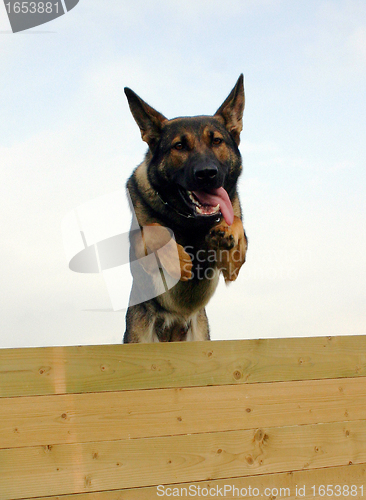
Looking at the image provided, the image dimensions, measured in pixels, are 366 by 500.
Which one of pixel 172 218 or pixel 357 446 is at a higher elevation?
pixel 172 218

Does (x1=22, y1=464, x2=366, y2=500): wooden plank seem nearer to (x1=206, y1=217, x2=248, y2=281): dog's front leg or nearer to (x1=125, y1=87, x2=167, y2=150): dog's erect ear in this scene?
(x1=206, y1=217, x2=248, y2=281): dog's front leg

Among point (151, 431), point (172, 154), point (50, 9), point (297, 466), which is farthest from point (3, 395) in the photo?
point (50, 9)

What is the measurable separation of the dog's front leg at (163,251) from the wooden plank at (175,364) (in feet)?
2.96

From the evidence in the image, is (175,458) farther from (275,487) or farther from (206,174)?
(206,174)

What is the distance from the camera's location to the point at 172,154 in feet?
11.1

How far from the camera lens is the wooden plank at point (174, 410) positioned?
2.26 meters

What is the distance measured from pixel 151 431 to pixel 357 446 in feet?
4.66

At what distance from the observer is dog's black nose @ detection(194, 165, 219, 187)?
10.3 feet

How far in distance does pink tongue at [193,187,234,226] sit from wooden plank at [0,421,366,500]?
4.72 ft

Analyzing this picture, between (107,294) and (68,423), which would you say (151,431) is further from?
(107,294)

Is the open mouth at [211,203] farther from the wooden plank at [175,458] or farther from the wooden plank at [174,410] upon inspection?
the wooden plank at [175,458]

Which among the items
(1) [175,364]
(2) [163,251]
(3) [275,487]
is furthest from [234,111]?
(3) [275,487]

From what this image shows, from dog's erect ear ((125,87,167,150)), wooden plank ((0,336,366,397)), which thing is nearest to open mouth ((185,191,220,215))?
dog's erect ear ((125,87,167,150))

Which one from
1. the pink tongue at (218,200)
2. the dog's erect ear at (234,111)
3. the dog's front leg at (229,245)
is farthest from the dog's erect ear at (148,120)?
the dog's front leg at (229,245)
